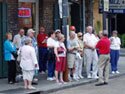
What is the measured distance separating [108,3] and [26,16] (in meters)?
3.67

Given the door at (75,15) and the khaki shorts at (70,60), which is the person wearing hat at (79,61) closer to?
the khaki shorts at (70,60)

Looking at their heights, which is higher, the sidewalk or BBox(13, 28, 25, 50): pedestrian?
BBox(13, 28, 25, 50): pedestrian

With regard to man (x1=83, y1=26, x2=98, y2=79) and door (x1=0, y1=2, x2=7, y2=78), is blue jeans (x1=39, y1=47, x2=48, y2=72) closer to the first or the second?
man (x1=83, y1=26, x2=98, y2=79)

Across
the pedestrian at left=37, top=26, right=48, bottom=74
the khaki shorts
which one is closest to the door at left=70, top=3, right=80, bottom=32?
the pedestrian at left=37, top=26, right=48, bottom=74

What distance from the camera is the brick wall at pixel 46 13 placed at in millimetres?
22405

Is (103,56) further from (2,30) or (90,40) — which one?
(2,30)

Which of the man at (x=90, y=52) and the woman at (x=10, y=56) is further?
the man at (x=90, y=52)

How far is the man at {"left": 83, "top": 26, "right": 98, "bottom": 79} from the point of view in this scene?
66.6 feet

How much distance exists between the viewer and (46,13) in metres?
22.5

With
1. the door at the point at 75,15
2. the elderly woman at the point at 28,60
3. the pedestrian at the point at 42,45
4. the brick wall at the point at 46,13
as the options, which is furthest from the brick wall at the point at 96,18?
the elderly woman at the point at 28,60

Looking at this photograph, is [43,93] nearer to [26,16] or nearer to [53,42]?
[53,42]

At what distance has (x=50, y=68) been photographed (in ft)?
63.8

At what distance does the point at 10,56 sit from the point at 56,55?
165 centimetres

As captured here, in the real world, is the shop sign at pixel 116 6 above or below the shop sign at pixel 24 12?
above
